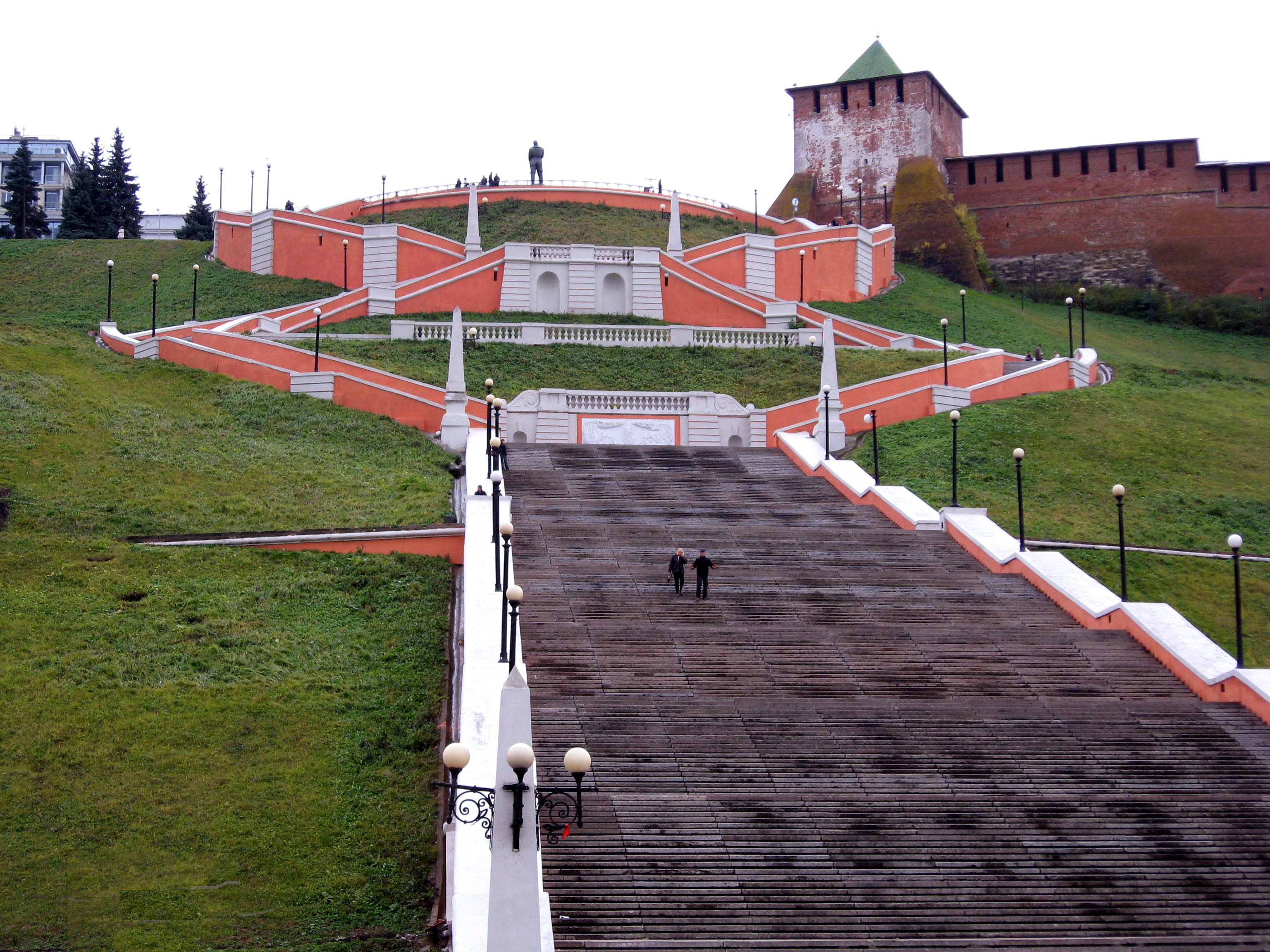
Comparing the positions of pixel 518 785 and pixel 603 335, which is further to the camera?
pixel 603 335

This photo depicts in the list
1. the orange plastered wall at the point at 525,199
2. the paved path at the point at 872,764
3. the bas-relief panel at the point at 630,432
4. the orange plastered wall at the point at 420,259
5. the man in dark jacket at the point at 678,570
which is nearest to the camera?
the paved path at the point at 872,764

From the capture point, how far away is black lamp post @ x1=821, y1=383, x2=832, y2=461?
85.1 ft

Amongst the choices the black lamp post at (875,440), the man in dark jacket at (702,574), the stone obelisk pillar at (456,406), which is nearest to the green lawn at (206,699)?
the stone obelisk pillar at (456,406)

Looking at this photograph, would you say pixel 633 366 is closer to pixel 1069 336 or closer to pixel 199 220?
pixel 1069 336

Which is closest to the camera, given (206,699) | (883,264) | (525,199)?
(206,699)

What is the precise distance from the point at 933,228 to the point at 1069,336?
18.6 metres

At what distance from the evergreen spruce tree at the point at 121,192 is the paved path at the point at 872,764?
48.3m

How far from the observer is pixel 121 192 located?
62438 millimetres

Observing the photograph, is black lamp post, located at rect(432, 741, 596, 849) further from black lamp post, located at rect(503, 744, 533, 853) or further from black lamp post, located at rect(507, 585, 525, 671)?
black lamp post, located at rect(507, 585, 525, 671)

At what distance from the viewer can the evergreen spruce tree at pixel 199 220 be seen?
209ft

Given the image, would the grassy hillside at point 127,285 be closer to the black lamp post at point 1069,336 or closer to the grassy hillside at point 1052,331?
the grassy hillside at point 1052,331

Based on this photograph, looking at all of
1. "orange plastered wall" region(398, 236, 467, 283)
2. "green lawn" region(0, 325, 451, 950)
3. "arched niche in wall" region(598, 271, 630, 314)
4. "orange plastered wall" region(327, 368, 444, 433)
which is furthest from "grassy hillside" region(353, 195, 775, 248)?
"green lawn" region(0, 325, 451, 950)

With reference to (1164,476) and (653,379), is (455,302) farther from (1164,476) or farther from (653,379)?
(1164,476)

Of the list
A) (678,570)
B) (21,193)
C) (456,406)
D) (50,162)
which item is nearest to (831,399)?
(456,406)
